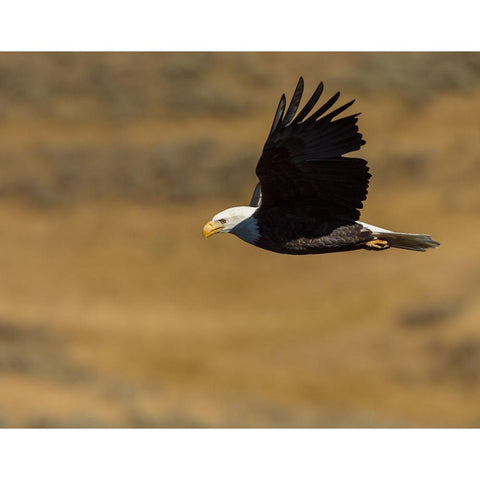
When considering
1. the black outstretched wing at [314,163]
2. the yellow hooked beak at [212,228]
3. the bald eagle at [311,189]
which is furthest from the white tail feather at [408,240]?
the yellow hooked beak at [212,228]

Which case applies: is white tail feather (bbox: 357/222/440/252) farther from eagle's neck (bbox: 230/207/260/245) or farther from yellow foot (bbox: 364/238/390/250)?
eagle's neck (bbox: 230/207/260/245)

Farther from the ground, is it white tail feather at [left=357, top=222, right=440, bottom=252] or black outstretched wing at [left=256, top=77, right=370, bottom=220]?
black outstretched wing at [left=256, top=77, right=370, bottom=220]

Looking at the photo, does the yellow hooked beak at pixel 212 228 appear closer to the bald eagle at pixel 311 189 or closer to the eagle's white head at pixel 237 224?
the eagle's white head at pixel 237 224

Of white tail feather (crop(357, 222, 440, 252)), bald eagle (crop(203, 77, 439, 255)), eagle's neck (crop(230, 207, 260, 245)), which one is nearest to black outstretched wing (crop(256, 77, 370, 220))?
bald eagle (crop(203, 77, 439, 255))

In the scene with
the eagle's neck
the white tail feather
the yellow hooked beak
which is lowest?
the white tail feather

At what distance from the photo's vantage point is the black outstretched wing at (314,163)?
20.2 ft

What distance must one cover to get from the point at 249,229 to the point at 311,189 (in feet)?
1.70

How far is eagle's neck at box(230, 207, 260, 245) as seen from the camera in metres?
6.48

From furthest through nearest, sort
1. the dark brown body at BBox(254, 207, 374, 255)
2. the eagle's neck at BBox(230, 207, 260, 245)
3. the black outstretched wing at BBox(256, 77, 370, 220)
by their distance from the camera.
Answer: the eagle's neck at BBox(230, 207, 260, 245) < the dark brown body at BBox(254, 207, 374, 255) < the black outstretched wing at BBox(256, 77, 370, 220)

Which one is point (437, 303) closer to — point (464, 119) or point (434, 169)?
point (434, 169)

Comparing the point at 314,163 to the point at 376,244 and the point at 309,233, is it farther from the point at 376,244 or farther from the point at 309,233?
the point at 376,244

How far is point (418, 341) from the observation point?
55.6 ft

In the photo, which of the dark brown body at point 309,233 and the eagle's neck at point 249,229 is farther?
the eagle's neck at point 249,229

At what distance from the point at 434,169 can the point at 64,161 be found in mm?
7398
